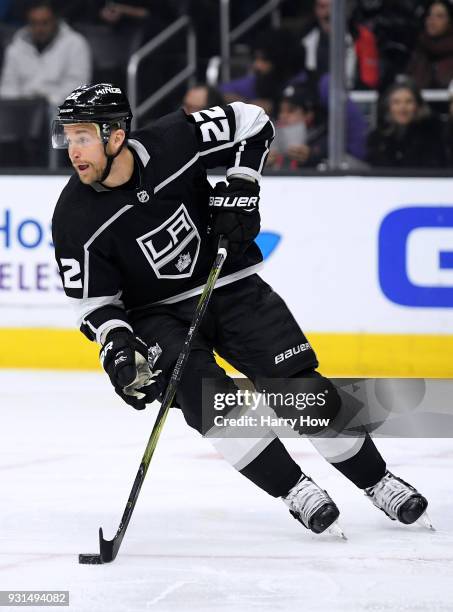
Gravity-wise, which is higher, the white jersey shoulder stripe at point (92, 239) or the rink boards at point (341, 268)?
the white jersey shoulder stripe at point (92, 239)

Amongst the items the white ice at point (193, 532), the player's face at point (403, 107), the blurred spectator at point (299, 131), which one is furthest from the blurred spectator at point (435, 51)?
the white ice at point (193, 532)

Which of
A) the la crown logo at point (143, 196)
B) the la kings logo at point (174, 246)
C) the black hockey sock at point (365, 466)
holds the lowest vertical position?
the black hockey sock at point (365, 466)

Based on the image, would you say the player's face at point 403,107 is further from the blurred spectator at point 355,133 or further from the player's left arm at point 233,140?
the player's left arm at point 233,140

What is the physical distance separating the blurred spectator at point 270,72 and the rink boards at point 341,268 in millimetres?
854

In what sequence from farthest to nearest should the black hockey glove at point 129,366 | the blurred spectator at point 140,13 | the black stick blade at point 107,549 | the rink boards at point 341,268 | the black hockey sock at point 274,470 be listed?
the blurred spectator at point 140,13 < the rink boards at point 341,268 < the black hockey sock at point 274,470 < the black hockey glove at point 129,366 < the black stick blade at point 107,549

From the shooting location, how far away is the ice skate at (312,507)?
3.27 meters

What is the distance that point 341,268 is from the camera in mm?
5816

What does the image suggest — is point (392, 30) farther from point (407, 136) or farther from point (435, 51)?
point (407, 136)

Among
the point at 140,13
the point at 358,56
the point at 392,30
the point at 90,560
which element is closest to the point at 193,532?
the point at 90,560

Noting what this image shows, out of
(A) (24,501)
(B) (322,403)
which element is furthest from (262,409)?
(A) (24,501)

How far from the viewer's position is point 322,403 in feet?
11.3

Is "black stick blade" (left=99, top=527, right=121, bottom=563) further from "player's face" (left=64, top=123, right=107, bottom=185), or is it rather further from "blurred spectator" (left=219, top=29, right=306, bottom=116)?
"blurred spectator" (left=219, top=29, right=306, bottom=116)

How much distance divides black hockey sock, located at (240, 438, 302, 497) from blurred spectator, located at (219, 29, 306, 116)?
136 inches

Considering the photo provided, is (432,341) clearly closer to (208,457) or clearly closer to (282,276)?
(282,276)
